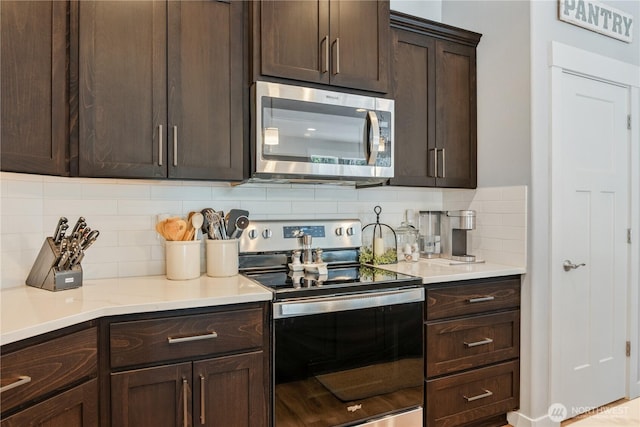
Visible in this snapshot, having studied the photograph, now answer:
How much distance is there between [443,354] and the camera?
2082 millimetres

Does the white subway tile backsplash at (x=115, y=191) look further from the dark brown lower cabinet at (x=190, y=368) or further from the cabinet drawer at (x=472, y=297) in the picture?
the cabinet drawer at (x=472, y=297)

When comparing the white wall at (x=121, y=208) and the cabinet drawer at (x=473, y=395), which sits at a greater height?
the white wall at (x=121, y=208)

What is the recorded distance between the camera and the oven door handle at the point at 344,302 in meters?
1.69

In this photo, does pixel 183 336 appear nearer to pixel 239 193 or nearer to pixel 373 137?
pixel 239 193

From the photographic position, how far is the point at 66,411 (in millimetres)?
1301

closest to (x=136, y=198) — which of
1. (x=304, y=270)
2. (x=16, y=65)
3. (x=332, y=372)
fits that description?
(x=16, y=65)

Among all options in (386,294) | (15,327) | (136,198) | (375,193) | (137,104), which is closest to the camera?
(15,327)

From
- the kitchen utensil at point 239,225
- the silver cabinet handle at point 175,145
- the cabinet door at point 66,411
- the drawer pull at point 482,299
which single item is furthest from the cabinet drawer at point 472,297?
the cabinet door at point 66,411

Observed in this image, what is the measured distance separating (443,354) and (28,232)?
6.67 feet

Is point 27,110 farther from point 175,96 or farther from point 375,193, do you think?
point 375,193

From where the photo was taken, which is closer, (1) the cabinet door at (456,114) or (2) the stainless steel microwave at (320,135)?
(2) the stainless steel microwave at (320,135)

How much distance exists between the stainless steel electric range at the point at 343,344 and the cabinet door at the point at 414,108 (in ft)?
2.25

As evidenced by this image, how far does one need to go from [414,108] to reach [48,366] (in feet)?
6.99

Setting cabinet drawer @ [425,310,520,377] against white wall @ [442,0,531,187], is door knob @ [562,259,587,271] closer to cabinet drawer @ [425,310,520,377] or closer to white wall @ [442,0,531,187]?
cabinet drawer @ [425,310,520,377]
